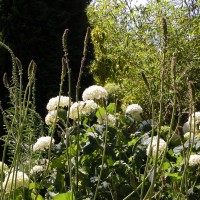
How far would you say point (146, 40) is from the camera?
7488 mm

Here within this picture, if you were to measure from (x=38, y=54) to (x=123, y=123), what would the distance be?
332cm

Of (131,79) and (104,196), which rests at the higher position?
(131,79)

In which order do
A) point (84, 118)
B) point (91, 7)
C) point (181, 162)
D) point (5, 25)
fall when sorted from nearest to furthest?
point (181, 162) < point (84, 118) < point (5, 25) < point (91, 7)

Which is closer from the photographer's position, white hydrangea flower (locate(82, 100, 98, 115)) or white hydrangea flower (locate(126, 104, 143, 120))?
white hydrangea flower (locate(82, 100, 98, 115))

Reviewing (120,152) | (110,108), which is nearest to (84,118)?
(110,108)

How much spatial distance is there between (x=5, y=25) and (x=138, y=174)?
12.9ft

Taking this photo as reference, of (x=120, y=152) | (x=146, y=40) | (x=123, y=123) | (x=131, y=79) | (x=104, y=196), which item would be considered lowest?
(x=104, y=196)

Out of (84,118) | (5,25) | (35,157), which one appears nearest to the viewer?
(84,118)

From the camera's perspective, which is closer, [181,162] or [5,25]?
[181,162]

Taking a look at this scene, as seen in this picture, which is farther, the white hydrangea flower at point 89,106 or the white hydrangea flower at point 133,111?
the white hydrangea flower at point 133,111

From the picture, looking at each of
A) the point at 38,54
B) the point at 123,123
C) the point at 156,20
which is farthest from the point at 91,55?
the point at 123,123

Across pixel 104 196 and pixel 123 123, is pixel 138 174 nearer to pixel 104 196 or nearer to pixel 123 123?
pixel 104 196

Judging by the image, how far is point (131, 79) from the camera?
294 inches

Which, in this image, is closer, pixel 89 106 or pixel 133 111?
pixel 89 106
